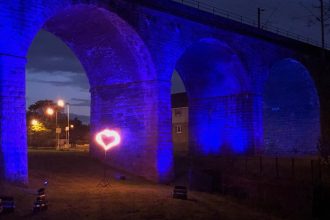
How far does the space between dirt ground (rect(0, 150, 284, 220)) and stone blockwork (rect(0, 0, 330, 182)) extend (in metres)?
2.21

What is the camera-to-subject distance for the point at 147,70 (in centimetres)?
Answer: 2616

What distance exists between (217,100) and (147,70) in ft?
37.3

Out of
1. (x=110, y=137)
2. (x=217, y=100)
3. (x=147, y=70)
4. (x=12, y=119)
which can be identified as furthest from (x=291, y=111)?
(x=12, y=119)

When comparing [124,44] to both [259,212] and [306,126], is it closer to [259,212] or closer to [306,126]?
[259,212]

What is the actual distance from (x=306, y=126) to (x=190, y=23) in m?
19.8

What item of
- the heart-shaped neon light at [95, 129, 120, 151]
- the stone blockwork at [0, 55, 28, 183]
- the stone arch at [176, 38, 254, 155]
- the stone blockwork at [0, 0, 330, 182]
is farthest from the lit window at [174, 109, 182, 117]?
the stone blockwork at [0, 55, 28, 183]

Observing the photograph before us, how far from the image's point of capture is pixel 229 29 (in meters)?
31.3

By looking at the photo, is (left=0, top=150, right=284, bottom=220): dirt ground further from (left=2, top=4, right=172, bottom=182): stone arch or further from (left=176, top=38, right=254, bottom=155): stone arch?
(left=176, top=38, right=254, bottom=155): stone arch

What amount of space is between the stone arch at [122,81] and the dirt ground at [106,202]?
2382mm

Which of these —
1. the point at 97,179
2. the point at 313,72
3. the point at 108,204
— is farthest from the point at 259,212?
the point at 313,72

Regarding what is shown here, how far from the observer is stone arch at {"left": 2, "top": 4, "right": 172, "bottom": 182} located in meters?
25.0

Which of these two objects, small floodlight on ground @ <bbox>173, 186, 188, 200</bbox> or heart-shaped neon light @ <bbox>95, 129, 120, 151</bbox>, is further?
heart-shaped neon light @ <bbox>95, 129, 120, 151</bbox>

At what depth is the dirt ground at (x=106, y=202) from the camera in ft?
48.8

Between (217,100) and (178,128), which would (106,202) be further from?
(178,128)
